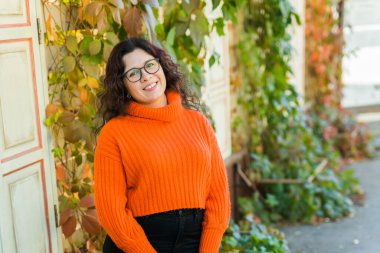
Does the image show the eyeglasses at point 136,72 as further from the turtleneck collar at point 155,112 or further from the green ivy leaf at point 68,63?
the green ivy leaf at point 68,63

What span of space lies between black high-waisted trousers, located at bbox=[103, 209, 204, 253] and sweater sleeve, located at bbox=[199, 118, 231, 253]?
0.16ft

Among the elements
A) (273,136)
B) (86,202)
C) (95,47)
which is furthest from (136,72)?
(273,136)

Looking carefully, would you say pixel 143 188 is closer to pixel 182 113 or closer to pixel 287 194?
pixel 182 113

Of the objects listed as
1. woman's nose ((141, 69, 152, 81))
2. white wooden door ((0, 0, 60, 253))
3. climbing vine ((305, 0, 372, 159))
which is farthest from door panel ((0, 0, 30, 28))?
climbing vine ((305, 0, 372, 159))

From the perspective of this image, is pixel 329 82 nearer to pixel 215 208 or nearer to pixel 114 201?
pixel 215 208

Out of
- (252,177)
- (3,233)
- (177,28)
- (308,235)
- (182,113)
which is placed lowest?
(308,235)

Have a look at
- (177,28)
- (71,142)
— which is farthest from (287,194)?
(71,142)

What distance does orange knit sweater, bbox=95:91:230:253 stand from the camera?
1956 millimetres

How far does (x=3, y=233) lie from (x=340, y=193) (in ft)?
11.0

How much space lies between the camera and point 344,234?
4.19m

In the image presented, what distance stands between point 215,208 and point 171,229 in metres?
0.20

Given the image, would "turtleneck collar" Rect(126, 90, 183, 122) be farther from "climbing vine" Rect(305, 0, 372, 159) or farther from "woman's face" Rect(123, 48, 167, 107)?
"climbing vine" Rect(305, 0, 372, 159)

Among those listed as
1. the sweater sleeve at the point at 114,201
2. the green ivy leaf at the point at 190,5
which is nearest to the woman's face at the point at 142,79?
the sweater sleeve at the point at 114,201

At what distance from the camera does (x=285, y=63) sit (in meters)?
4.62
